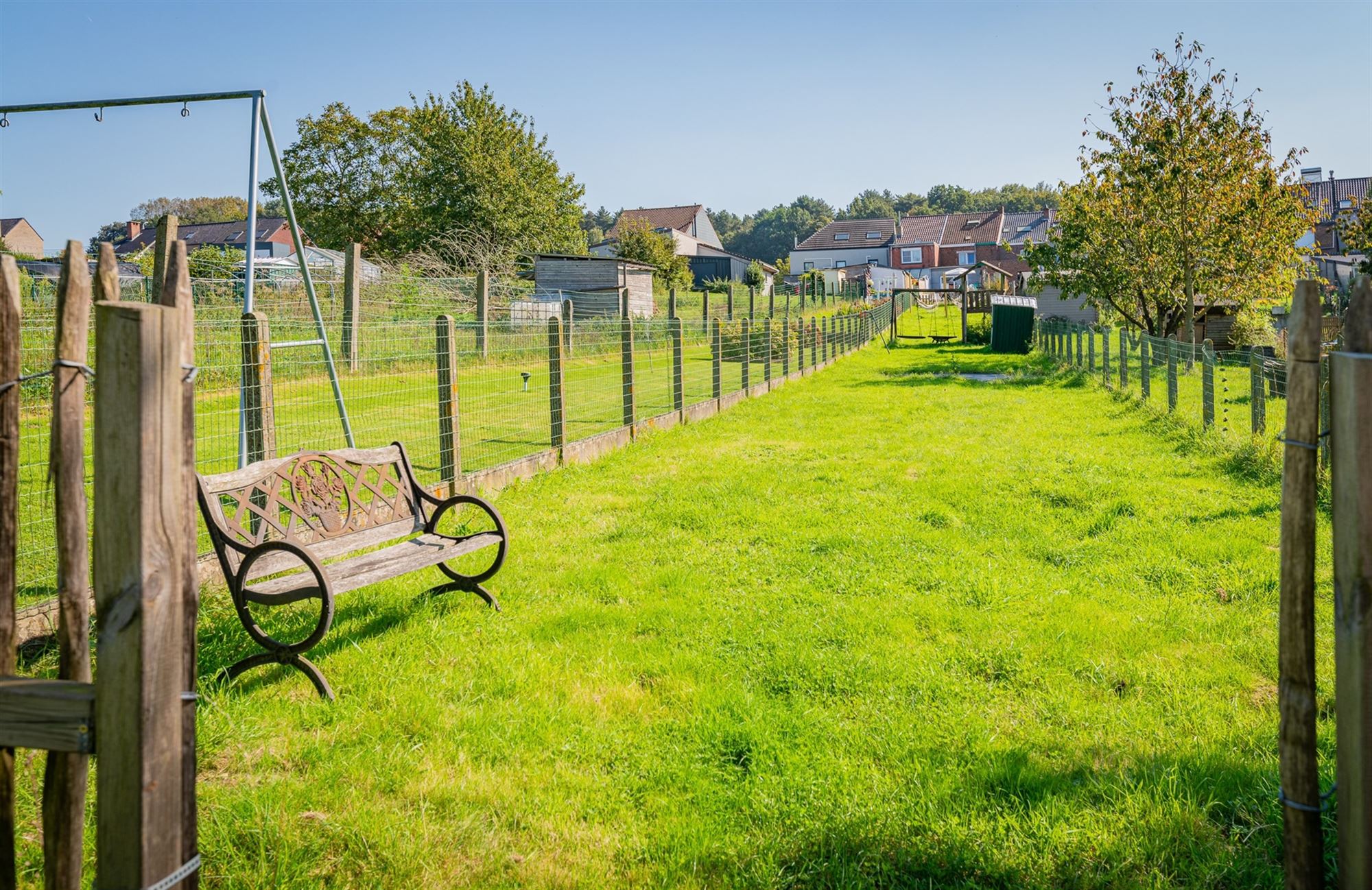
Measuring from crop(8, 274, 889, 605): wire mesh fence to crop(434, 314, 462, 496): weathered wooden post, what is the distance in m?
0.02

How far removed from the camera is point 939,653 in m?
4.61

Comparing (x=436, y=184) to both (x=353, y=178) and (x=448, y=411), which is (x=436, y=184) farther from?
(x=448, y=411)

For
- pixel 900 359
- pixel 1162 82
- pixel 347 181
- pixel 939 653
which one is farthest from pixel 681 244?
pixel 939 653

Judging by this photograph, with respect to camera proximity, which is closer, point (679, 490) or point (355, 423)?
point (679, 490)

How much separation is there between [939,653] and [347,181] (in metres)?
55.8

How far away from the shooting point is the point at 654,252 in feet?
173

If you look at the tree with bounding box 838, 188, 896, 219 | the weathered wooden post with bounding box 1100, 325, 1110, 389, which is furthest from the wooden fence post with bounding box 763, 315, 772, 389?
the tree with bounding box 838, 188, 896, 219

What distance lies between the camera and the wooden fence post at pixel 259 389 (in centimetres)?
602

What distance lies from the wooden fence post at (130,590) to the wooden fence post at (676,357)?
1134cm

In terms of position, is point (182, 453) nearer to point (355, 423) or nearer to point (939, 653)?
point (939, 653)

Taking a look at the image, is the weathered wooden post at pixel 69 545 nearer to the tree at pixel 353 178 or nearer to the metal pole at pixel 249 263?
the metal pole at pixel 249 263

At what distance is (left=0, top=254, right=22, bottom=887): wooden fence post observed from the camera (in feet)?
6.89

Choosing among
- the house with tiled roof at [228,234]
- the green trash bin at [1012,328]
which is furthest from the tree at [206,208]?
the green trash bin at [1012,328]

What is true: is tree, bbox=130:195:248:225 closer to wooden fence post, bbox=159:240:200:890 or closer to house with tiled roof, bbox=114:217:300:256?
house with tiled roof, bbox=114:217:300:256
